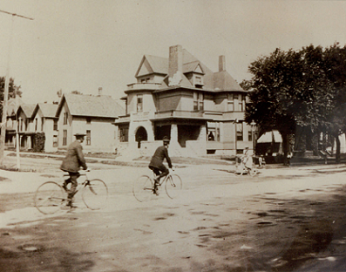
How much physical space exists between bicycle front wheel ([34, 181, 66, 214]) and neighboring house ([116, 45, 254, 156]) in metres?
23.3

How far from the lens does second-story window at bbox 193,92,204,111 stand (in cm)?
3806

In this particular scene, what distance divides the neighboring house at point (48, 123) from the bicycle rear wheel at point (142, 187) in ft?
12.1

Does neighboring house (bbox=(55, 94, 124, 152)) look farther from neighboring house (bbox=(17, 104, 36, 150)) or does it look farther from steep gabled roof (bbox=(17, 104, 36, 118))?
neighboring house (bbox=(17, 104, 36, 150))

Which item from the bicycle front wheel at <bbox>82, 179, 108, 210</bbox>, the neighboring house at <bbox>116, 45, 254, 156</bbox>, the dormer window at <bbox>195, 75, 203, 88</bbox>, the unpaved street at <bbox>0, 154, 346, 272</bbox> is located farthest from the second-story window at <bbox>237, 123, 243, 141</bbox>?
the bicycle front wheel at <bbox>82, 179, 108, 210</bbox>

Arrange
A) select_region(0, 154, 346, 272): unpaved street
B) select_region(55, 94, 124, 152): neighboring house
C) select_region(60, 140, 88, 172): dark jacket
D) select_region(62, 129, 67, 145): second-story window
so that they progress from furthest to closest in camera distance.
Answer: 1. select_region(55, 94, 124, 152): neighboring house
2. select_region(62, 129, 67, 145): second-story window
3. select_region(60, 140, 88, 172): dark jacket
4. select_region(0, 154, 346, 272): unpaved street

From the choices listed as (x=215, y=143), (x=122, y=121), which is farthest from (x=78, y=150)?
(x=215, y=143)

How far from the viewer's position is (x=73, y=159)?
28.0ft

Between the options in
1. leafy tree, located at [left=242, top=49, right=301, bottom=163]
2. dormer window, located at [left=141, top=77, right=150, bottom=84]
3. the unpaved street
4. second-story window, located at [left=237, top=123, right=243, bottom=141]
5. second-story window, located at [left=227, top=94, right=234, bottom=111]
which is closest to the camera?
the unpaved street

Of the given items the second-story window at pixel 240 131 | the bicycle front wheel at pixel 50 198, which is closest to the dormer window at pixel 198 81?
the second-story window at pixel 240 131

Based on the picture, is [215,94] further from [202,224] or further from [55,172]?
[202,224]

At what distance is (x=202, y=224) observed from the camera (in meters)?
7.46

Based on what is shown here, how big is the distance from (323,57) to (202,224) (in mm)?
20937

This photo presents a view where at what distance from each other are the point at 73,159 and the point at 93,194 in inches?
44.9

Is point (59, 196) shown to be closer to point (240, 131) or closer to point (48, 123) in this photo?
point (48, 123)
